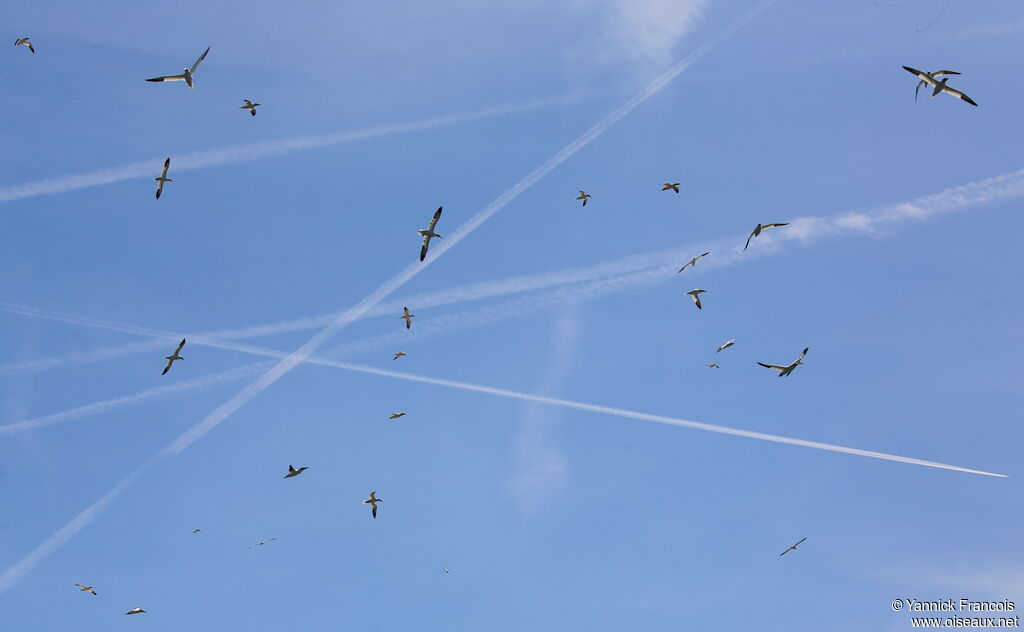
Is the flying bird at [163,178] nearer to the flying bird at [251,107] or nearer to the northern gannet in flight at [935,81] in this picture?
the flying bird at [251,107]

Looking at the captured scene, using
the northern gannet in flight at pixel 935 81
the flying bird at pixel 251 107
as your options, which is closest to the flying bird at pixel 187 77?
the flying bird at pixel 251 107

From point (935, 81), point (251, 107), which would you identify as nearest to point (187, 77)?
point (251, 107)

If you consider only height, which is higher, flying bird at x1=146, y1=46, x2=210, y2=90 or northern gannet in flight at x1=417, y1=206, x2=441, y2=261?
flying bird at x1=146, y1=46, x2=210, y2=90

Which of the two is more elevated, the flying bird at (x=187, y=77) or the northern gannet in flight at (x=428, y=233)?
the flying bird at (x=187, y=77)

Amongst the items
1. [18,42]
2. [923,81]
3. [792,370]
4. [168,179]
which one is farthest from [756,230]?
[18,42]

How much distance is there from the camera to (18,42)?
10569 centimetres

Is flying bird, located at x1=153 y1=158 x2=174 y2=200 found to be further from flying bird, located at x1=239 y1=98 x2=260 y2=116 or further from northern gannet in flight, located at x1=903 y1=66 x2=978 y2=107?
northern gannet in flight, located at x1=903 y1=66 x2=978 y2=107

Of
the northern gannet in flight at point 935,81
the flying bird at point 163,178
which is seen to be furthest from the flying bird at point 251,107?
the northern gannet in flight at point 935,81

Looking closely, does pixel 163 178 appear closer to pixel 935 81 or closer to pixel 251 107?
pixel 251 107

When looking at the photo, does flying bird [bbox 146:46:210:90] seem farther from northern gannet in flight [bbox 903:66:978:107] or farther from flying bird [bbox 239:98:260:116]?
northern gannet in flight [bbox 903:66:978:107]

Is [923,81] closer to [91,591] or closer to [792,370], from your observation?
[792,370]

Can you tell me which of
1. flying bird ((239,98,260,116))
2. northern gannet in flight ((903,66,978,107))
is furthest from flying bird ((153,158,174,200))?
northern gannet in flight ((903,66,978,107))

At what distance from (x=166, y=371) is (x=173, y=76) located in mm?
38181

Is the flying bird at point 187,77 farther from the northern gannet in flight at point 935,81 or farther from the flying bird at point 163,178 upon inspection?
the northern gannet in flight at point 935,81
